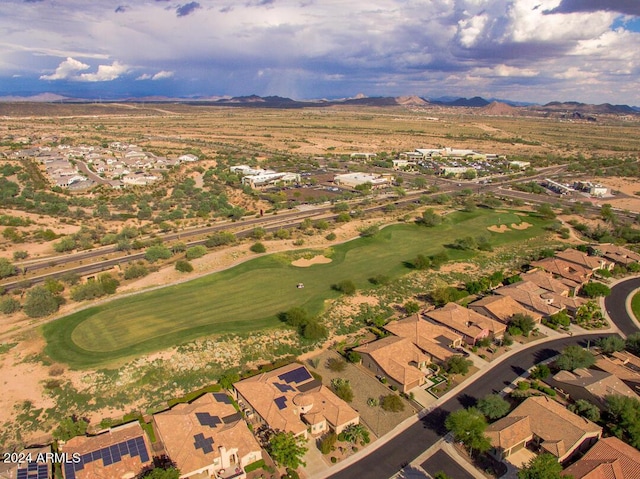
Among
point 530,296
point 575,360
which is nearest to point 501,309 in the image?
point 530,296

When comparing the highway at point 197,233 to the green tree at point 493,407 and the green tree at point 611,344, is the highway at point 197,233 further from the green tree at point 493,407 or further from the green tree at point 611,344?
the green tree at point 611,344

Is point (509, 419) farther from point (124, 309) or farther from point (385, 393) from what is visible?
point (124, 309)

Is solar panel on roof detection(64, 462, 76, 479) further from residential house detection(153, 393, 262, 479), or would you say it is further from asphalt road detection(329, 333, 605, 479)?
asphalt road detection(329, 333, 605, 479)

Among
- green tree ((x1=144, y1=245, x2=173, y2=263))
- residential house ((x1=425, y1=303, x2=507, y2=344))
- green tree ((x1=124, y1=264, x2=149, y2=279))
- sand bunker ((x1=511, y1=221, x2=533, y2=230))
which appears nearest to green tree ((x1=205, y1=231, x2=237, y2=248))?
green tree ((x1=144, y1=245, x2=173, y2=263))

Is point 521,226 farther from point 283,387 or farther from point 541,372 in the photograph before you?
point 283,387

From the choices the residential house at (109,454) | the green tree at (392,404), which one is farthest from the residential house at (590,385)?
the residential house at (109,454)

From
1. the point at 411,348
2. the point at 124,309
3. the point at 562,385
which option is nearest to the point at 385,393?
the point at 411,348
